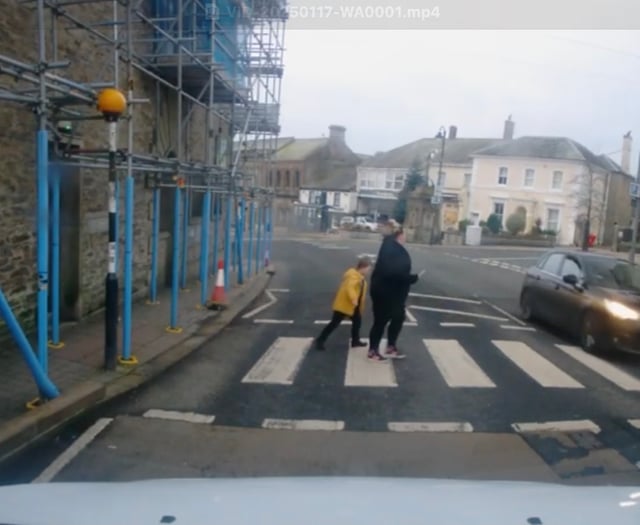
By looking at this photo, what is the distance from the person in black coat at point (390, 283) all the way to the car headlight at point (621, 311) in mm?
3325

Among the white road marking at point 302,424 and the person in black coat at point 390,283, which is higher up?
the person in black coat at point 390,283

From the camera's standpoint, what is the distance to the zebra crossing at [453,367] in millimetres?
7387

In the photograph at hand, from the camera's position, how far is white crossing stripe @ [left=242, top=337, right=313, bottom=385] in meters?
7.38

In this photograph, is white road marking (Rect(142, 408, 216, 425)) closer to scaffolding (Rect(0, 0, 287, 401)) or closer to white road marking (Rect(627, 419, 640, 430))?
scaffolding (Rect(0, 0, 287, 401))

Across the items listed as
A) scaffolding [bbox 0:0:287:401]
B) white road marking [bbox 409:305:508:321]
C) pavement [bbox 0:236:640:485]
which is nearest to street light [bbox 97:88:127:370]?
scaffolding [bbox 0:0:287:401]

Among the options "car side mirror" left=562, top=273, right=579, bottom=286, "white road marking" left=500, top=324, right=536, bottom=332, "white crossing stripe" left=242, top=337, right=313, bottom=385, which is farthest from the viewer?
"white road marking" left=500, top=324, right=536, bottom=332

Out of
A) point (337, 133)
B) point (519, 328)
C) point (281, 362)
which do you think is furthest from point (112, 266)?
point (337, 133)

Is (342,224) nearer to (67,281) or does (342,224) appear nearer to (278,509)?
(67,281)

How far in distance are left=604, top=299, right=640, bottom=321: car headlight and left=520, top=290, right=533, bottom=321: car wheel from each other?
2.97 meters

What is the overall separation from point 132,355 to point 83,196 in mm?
3225

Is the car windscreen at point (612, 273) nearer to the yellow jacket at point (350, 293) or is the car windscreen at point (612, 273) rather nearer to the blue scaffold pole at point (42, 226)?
the yellow jacket at point (350, 293)

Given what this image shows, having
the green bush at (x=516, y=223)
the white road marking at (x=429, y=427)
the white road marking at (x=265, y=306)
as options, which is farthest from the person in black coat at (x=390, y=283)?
the green bush at (x=516, y=223)

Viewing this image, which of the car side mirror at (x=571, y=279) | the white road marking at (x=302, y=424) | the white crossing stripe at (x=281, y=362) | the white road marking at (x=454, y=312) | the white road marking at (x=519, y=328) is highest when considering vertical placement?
the car side mirror at (x=571, y=279)

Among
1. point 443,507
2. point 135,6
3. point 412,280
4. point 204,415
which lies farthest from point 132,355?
point 443,507
